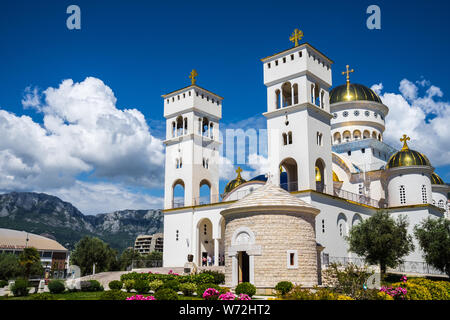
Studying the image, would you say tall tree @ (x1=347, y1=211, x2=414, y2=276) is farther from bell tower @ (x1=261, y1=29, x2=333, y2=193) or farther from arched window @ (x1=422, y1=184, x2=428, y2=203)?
arched window @ (x1=422, y1=184, x2=428, y2=203)

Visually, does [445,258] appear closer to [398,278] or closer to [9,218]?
[398,278]

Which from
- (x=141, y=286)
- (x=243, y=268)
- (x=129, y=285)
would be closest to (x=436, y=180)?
(x=243, y=268)

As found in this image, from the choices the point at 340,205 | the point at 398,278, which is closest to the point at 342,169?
the point at 340,205

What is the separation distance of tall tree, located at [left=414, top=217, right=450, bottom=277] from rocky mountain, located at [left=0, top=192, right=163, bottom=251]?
131m

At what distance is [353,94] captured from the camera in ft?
154

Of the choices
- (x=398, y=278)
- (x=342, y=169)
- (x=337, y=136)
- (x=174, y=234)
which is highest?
(x=337, y=136)

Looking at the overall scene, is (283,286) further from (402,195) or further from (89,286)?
(402,195)

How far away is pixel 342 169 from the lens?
4175cm

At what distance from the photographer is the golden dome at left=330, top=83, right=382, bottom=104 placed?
46688 mm

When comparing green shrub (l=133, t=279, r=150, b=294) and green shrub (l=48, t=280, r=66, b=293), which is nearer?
green shrub (l=48, t=280, r=66, b=293)

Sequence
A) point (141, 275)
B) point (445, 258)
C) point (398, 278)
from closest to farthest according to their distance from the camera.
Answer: point (141, 275) → point (445, 258) → point (398, 278)

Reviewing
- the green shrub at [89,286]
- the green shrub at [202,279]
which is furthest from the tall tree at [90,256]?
the green shrub at [202,279]

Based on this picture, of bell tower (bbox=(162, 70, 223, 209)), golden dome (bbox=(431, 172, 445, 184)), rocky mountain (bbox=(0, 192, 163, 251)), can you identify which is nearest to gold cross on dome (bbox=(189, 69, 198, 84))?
bell tower (bbox=(162, 70, 223, 209))
